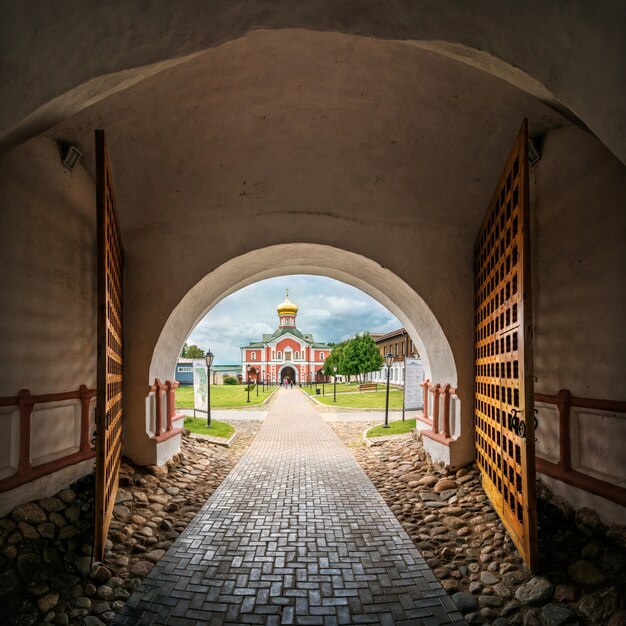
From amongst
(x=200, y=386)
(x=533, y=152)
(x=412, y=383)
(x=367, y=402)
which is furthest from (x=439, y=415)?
(x=367, y=402)

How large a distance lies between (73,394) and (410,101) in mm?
5321

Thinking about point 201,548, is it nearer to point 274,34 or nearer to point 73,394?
point 73,394

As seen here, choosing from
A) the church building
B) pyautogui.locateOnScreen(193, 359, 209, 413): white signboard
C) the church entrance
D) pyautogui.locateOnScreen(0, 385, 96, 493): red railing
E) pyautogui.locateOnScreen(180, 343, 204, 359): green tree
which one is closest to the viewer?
pyautogui.locateOnScreen(0, 385, 96, 493): red railing

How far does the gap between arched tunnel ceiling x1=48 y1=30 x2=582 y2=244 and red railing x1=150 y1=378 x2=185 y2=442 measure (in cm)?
228

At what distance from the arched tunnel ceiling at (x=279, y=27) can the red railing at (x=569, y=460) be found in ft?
9.11

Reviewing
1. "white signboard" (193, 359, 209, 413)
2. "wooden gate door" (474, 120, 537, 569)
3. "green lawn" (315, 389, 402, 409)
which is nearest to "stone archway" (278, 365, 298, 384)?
"green lawn" (315, 389, 402, 409)

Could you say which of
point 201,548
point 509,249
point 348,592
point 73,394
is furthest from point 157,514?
point 509,249

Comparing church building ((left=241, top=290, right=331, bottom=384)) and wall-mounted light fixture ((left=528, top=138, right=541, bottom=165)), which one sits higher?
wall-mounted light fixture ((left=528, top=138, right=541, bottom=165))

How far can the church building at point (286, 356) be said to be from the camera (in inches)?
2447

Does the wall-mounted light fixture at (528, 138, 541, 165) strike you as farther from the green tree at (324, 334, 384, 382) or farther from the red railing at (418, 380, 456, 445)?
the green tree at (324, 334, 384, 382)

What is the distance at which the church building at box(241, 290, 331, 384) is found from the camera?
62156 millimetres

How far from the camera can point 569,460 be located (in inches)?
177

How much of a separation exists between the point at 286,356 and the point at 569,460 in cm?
5819

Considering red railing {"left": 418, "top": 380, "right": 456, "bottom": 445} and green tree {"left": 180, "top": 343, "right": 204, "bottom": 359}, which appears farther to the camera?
green tree {"left": 180, "top": 343, "right": 204, "bottom": 359}
